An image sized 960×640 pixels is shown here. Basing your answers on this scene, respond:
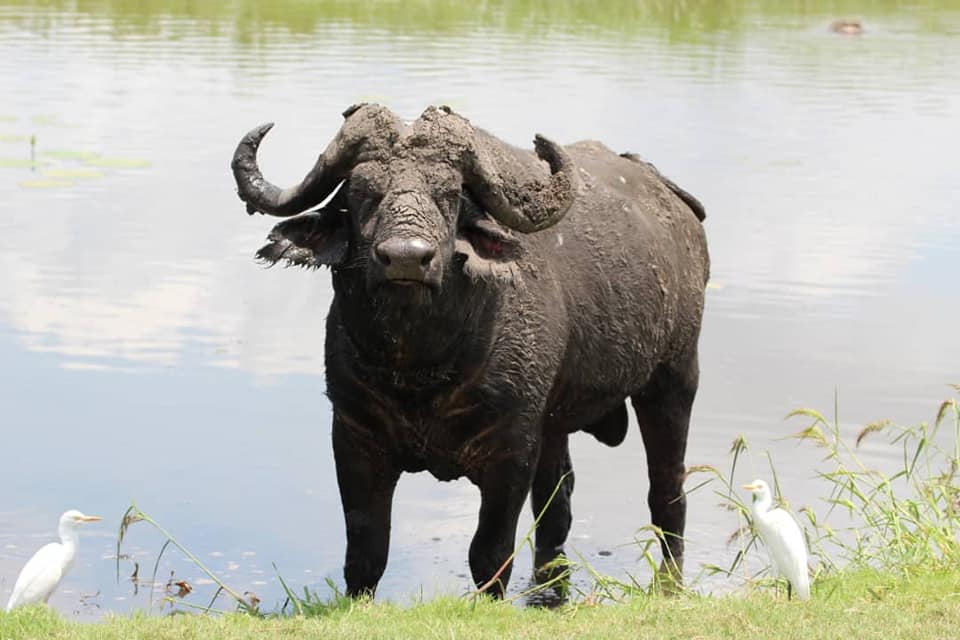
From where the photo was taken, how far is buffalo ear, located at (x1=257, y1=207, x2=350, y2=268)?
6160mm

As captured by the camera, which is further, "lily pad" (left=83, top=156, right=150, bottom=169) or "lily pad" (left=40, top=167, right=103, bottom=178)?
"lily pad" (left=83, top=156, right=150, bottom=169)

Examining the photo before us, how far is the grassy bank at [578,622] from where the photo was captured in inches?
224

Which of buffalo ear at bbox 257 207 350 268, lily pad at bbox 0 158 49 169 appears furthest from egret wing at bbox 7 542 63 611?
lily pad at bbox 0 158 49 169

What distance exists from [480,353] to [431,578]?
194 centimetres

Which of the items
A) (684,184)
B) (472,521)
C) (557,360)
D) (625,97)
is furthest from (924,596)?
(625,97)

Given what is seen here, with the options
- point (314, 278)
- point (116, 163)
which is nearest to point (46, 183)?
point (116, 163)

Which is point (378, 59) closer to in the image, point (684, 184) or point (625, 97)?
point (625, 97)

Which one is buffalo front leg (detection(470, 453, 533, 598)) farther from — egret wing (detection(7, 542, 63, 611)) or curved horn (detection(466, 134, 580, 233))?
egret wing (detection(7, 542, 63, 611))

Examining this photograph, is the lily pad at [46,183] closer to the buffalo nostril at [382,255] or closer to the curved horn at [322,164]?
the curved horn at [322,164]

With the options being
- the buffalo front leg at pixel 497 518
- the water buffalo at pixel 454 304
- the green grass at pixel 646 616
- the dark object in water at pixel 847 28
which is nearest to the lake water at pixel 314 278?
the buffalo front leg at pixel 497 518

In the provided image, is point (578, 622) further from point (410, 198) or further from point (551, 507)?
point (551, 507)

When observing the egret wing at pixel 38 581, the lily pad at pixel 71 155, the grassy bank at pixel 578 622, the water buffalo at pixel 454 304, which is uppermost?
the water buffalo at pixel 454 304

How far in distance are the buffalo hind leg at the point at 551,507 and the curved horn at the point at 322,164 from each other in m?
2.19

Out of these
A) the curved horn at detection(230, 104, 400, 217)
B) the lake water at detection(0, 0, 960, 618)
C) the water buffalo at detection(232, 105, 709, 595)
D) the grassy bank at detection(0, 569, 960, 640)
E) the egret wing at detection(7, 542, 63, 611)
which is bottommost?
the lake water at detection(0, 0, 960, 618)
